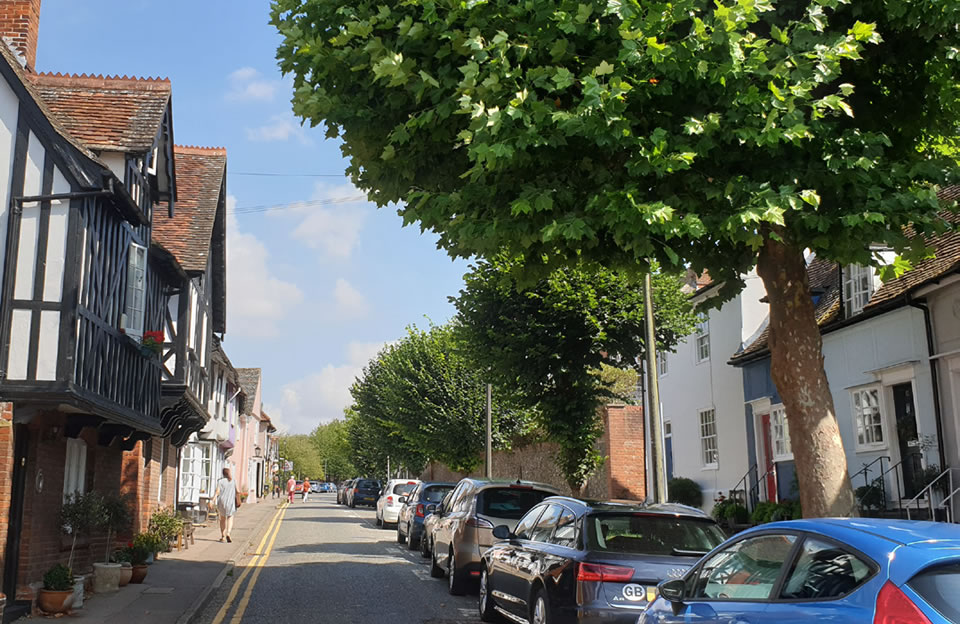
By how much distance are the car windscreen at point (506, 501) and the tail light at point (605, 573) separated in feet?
19.0

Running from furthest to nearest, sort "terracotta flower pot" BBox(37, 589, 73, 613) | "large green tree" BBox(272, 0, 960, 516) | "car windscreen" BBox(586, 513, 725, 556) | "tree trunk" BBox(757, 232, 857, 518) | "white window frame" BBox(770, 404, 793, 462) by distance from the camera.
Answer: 1. "white window frame" BBox(770, 404, 793, 462)
2. "terracotta flower pot" BBox(37, 589, 73, 613)
3. "tree trunk" BBox(757, 232, 857, 518)
4. "car windscreen" BBox(586, 513, 725, 556)
5. "large green tree" BBox(272, 0, 960, 516)

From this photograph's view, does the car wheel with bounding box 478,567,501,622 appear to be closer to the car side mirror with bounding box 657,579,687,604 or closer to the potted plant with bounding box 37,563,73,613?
the car side mirror with bounding box 657,579,687,604

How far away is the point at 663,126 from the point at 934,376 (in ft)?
31.8

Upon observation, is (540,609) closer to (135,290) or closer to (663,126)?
(663,126)

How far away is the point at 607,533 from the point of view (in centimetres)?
827

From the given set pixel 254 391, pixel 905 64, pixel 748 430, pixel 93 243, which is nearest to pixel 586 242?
pixel 905 64

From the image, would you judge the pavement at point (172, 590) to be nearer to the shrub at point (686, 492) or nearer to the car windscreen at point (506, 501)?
the car windscreen at point (506, 501)

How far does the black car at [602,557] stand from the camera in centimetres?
779

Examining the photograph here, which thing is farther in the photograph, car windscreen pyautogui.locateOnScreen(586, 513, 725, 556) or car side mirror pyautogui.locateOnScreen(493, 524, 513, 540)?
car side mirror pyautogui.locateOnScreen(493, 524, 513, 540)

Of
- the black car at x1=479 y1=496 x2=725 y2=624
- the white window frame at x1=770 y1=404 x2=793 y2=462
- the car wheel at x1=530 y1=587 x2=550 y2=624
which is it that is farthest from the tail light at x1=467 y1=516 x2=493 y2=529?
the white window frame at x1=770 y1=404 x2=793 y2=462

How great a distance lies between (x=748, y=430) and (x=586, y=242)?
14780 mm

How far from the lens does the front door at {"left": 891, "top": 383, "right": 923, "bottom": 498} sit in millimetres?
15492

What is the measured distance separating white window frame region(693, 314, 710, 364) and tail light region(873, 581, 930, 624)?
2035 centimetres

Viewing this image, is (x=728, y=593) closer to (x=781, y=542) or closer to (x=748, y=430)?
(x=781, y=542)
